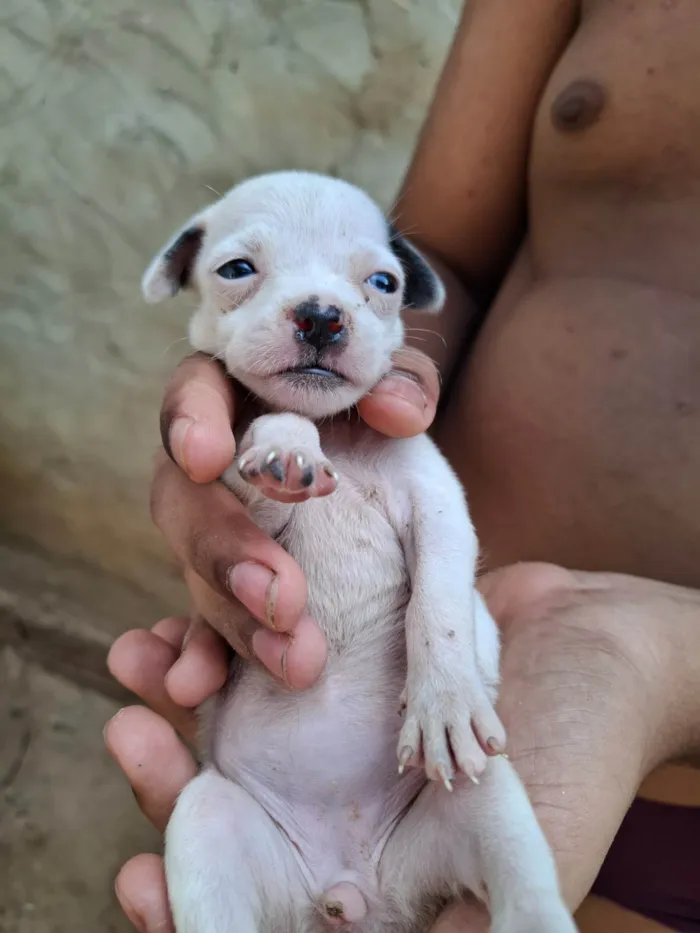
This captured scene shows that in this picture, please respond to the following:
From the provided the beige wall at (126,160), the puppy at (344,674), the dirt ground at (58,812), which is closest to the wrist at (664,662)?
the puppy at (344,674)

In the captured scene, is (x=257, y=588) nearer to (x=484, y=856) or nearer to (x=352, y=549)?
(x=352, y=549)

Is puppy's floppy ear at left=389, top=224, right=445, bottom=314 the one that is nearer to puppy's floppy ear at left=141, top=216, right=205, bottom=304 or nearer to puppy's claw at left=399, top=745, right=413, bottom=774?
puppy's floppy ear at left=141, top=216, right=205, bottom=304

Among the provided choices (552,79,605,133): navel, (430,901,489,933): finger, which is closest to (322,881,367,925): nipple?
(430,901,489,933): finger

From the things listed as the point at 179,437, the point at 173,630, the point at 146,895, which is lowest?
the point at 173,630

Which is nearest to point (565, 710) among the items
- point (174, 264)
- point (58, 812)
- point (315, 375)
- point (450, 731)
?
point (450, 731)

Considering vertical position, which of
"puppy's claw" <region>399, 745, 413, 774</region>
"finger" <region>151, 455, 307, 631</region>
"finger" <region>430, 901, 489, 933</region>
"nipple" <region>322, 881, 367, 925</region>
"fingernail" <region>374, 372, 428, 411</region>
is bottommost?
"nipple" <region>322, 881, 367, 925</region>

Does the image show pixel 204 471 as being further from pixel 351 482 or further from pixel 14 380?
pixel 14 380

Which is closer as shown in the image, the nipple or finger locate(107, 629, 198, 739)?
the nipple
